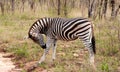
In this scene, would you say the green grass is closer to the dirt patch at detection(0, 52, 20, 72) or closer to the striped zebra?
the dirt patch at detection(0, 52, 20, 72)

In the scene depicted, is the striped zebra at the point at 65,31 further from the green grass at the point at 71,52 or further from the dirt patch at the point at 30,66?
the green grass at the point at 71,52

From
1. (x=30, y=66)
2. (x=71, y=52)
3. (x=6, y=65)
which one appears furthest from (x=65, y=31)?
(x=6, y=65)

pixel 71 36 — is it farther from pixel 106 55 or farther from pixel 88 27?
pixel 106 55

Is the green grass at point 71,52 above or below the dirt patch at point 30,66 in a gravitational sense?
above

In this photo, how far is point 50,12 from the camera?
18547 mm

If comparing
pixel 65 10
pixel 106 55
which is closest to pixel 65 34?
pixel 106 55

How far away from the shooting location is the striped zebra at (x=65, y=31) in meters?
7.86

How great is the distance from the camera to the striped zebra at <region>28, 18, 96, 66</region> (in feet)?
25.8

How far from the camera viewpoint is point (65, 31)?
8.21m

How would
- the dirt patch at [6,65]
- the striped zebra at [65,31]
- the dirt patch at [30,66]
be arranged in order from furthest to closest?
the dirt patch at [6,65] → the dirt patch at [30,66] → the striped zebra at [65,31]

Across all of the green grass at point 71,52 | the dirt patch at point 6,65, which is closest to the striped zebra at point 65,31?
the green grass at point 71,52

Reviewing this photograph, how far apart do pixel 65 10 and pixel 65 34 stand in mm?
9611

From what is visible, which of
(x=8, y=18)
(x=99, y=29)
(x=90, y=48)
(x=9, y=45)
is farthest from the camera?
(x=8, y=18)

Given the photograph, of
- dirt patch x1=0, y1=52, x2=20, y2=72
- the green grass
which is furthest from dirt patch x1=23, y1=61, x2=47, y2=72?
dirt patch x1=0, y1=52, x2=20, y2=72
